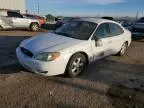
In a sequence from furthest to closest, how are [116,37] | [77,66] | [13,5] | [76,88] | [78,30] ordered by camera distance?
1. [13,5]
2. [116,37]
3. [78,30]
4. [77,66]
5. [76,88]

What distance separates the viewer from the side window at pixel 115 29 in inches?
276

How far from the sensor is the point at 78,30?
6406mm

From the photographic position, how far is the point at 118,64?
7.08 metres

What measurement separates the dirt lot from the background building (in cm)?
2150

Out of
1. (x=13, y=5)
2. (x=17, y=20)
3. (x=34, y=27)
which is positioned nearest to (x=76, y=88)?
(x=17, y=20)

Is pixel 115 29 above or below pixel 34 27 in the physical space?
above

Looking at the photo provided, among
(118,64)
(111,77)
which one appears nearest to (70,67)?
(111,77)

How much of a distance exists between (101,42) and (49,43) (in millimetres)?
1598

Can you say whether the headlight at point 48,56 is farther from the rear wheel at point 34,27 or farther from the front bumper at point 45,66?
the rear wheel at point 34,27

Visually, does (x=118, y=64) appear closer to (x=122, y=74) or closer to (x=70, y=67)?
(x=122, y=74)

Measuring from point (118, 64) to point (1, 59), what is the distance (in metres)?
3.75

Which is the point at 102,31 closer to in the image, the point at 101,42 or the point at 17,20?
the point at 101,42

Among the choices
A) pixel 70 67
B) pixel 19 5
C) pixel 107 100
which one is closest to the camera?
pixel 107 100

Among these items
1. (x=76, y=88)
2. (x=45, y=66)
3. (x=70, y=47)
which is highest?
(x=70, y=47)
